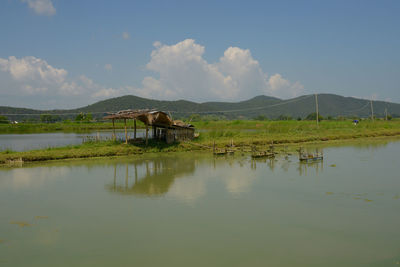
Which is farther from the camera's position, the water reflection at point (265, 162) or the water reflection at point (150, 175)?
the water reflection at point (265, 162)

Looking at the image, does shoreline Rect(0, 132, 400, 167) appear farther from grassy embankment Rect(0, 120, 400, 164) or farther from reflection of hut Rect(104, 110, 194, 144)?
reflection of hut Rect(104, 110, 194, 144)

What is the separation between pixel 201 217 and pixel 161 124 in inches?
405

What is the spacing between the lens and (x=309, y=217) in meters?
6.52

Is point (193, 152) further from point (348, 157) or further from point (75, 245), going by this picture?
point (75, 245)

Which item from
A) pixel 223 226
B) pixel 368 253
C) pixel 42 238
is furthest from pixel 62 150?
pixel 368 253

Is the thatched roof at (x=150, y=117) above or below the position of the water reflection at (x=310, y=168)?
above

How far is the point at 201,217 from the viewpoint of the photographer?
659 cm

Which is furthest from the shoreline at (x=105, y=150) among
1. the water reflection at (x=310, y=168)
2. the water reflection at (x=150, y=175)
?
the water reflection at (x=310, y=168)

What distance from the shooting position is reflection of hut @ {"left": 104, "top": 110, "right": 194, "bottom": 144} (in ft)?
51.3

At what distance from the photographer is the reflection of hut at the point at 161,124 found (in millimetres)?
15641

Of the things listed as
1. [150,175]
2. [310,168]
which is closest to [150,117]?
[150,175]

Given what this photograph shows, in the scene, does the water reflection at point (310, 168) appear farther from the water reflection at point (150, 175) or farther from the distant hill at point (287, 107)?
the distant hill at point (287, 107)

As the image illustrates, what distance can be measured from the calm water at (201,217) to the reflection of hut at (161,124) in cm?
459

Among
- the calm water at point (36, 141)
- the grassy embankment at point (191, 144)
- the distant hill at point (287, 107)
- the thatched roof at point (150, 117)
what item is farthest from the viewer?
the distant hill at point (287, 107)
